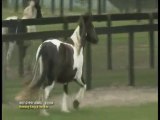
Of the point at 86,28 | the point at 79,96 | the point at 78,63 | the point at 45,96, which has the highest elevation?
the point at 86,28

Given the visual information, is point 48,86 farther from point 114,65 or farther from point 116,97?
point 114,65

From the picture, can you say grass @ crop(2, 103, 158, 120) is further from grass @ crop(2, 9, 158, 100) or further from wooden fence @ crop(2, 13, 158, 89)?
wooden fence @ crop(2, 13, 158, 89)

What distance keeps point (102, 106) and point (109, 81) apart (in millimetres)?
2567

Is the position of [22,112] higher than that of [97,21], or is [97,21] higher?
[97,21]

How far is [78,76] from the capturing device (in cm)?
858

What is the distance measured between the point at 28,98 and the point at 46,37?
7.24ft

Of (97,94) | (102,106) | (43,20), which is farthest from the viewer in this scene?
(43,20)

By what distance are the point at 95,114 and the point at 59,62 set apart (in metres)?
0.91

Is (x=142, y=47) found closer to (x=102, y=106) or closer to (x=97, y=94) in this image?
(x=97, y=94)

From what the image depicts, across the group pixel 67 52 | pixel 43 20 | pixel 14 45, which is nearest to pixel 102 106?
pixel 67 52

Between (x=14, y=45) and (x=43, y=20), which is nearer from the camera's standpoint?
(x=43, y=20)

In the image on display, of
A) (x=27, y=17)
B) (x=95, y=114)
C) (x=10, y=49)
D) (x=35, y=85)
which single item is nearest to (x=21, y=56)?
(x=10, y=49)

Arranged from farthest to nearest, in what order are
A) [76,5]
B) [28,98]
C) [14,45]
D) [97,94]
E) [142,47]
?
[142,47]
[76,5]
[14,45]
[97,94]
[28,98]

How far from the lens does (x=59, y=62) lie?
8.20m
